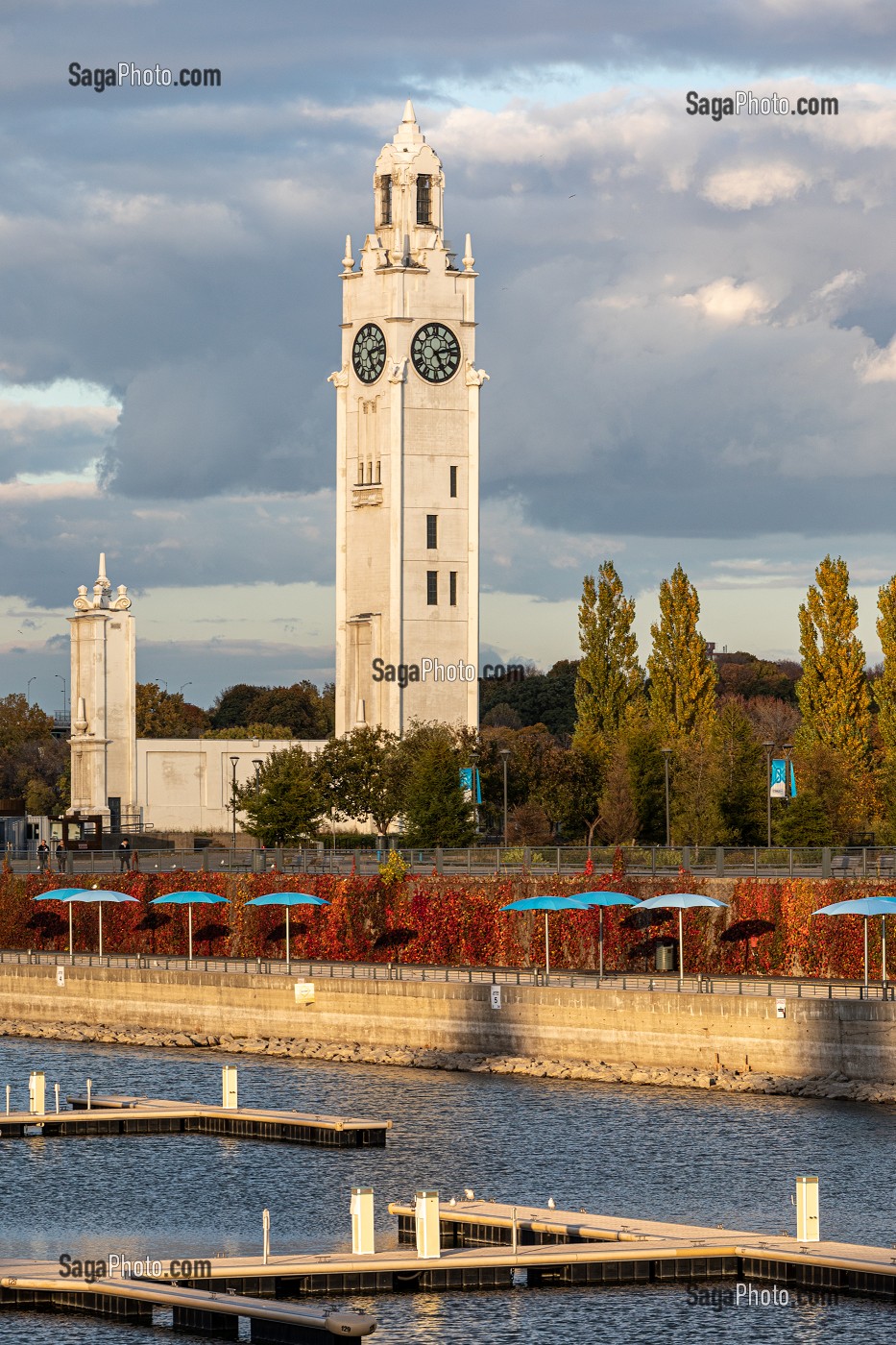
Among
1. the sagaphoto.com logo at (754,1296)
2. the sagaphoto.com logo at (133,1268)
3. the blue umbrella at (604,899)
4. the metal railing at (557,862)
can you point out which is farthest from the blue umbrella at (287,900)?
the sagaphoto.com logo at (754,1296)

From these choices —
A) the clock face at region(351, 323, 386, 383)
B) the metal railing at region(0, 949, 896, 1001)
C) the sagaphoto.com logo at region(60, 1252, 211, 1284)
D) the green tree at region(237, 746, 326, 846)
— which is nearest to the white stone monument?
the clock face at region(351, 323, 386, 383)

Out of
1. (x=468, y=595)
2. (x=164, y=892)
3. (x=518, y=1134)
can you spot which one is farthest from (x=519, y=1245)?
(x=468, y=595)

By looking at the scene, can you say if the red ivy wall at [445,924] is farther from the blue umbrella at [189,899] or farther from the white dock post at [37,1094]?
the white dock post at [37,1094]

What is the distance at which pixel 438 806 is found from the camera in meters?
105

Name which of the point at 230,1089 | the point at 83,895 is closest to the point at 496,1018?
the point at 230,1089

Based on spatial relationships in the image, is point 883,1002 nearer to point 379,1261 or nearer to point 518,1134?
point 518,1134

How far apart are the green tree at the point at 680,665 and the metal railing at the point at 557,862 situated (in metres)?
20.5

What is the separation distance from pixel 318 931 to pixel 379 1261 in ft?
152

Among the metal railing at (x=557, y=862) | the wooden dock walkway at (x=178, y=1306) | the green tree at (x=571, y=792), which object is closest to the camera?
the wooden dock walkway at (x=178, y=1306)

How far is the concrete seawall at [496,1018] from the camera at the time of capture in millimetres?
59344

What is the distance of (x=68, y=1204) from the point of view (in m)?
46.9

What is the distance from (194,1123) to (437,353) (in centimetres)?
7954

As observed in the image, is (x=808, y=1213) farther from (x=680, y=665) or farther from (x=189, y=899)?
(x=680, y=665)

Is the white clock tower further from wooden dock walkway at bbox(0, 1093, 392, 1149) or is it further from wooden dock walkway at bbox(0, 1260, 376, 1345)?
wooden dock walkway at bbox(0, 1260, 376, 1345)
